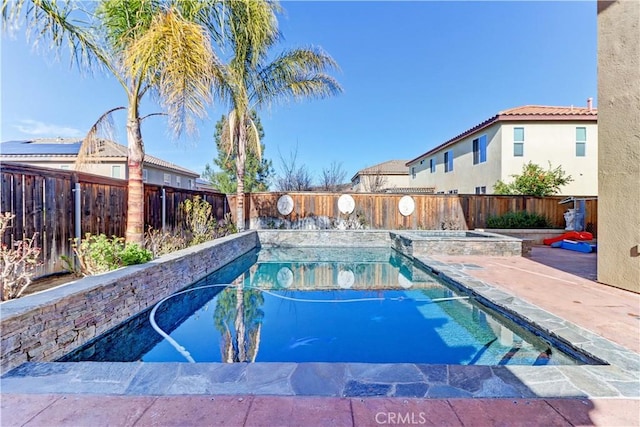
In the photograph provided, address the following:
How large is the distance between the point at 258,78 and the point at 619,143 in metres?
10.2

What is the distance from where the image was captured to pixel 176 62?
503cm

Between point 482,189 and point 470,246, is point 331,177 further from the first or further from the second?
point 470,246

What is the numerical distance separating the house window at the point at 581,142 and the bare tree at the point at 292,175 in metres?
16.3

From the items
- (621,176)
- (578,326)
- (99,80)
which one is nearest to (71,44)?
(99,80)

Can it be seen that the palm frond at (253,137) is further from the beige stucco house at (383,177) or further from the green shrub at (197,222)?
the beige stucco house at (383,177)

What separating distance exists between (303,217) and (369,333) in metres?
11.1

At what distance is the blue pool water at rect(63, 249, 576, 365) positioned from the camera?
3.68 m

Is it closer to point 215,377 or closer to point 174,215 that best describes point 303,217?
point 174,215

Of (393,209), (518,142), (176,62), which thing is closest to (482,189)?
(518,142)

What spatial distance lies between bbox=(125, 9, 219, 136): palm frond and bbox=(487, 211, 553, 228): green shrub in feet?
44.0

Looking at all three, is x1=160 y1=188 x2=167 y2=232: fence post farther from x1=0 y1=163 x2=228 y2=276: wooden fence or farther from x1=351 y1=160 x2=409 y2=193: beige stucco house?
x1=351 y1=160 x2=409 y2=193: beige stucco house

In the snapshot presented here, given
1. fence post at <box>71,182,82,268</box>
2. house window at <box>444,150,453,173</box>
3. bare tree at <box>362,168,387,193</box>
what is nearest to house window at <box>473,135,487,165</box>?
house window at <box>444,150,453,173</box>

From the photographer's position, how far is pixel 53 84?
716 centimetres

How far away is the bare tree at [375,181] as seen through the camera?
92.6 feet
